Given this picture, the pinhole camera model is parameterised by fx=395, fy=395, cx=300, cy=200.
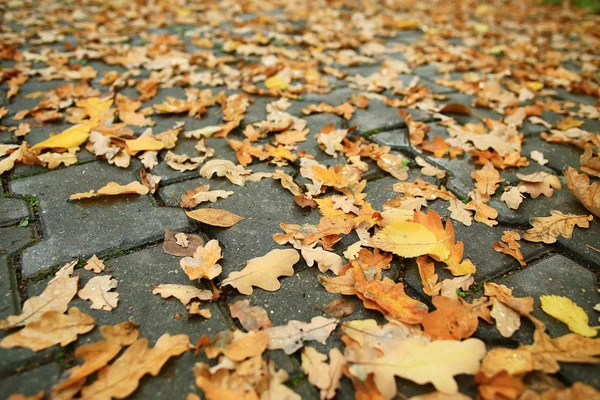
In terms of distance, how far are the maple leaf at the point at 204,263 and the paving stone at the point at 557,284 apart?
101 cm

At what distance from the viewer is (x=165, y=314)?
47.6 inches

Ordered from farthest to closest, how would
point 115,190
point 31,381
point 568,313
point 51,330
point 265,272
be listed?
point 115,190
point 265,272
point 568,313
point 51,330
point 31,381

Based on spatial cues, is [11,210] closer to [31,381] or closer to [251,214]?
[31,381]

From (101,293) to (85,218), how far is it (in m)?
0.43

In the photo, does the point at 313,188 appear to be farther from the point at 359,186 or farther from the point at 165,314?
the point at 165,314

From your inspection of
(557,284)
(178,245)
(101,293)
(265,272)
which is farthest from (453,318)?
(101,293)

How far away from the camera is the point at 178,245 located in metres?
1.46

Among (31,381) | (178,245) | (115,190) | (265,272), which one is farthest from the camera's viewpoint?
(115,190)

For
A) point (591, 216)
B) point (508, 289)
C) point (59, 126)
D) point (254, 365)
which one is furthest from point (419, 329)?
point (59, 126)

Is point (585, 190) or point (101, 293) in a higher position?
point (585, 190)

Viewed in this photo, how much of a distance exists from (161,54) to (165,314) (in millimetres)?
2725

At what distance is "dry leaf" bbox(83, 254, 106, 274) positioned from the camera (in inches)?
52.9

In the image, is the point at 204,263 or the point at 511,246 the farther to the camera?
the point at 511,246

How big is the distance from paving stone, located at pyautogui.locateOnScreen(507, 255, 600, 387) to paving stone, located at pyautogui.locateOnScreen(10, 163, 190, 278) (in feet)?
4.11
